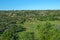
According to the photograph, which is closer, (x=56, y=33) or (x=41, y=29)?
(x=56, y=33)

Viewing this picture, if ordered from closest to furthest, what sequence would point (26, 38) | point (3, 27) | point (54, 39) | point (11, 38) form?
point (54, 39) → point (26, 38) → point (11, 38) → point (3, 27)

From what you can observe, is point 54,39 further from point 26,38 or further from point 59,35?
point 26,38

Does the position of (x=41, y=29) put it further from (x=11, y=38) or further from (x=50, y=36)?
(x=11, y=38)

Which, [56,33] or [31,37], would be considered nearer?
[56,33]

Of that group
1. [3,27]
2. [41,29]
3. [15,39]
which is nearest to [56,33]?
[41,29]

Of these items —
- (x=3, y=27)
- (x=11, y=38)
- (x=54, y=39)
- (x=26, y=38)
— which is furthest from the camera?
(x=3, y=27)

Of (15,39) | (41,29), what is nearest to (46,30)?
(41,29)

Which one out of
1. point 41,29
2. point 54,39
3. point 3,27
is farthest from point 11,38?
point 3,27

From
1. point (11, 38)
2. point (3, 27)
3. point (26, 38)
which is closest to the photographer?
point (26, 38)
